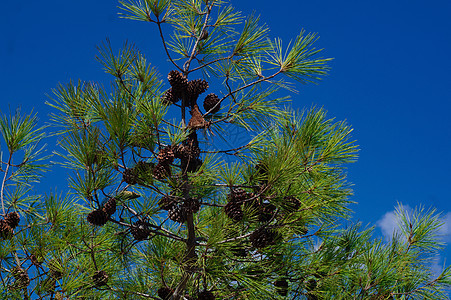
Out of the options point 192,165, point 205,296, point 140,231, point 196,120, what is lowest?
point 205,296

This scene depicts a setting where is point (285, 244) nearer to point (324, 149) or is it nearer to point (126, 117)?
point (324, 149)

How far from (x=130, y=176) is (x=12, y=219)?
1.99 ft

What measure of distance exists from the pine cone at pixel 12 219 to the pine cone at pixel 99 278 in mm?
430

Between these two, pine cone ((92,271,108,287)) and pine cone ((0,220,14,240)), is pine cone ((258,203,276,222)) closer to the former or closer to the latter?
pine cone ((92,271,108,287))

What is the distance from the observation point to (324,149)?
196 centimetres

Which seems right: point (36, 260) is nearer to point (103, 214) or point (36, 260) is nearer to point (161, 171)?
point (103, 214)

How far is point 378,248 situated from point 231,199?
0.80 metres

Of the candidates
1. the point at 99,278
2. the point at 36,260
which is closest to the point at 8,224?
the point at 36,260

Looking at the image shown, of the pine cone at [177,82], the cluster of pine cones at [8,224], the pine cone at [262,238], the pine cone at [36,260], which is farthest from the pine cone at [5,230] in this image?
the pine cone at [262,238]

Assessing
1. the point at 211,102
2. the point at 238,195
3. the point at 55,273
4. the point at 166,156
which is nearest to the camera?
the point at 166,156

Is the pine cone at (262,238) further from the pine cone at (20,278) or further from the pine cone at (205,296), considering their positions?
the pine cone at (20,278)

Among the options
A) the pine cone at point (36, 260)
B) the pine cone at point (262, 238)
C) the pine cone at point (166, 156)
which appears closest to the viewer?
the pine cone at point (166, 156)

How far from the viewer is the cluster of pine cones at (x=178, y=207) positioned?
1.87 metres

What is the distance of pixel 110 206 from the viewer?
184cm
